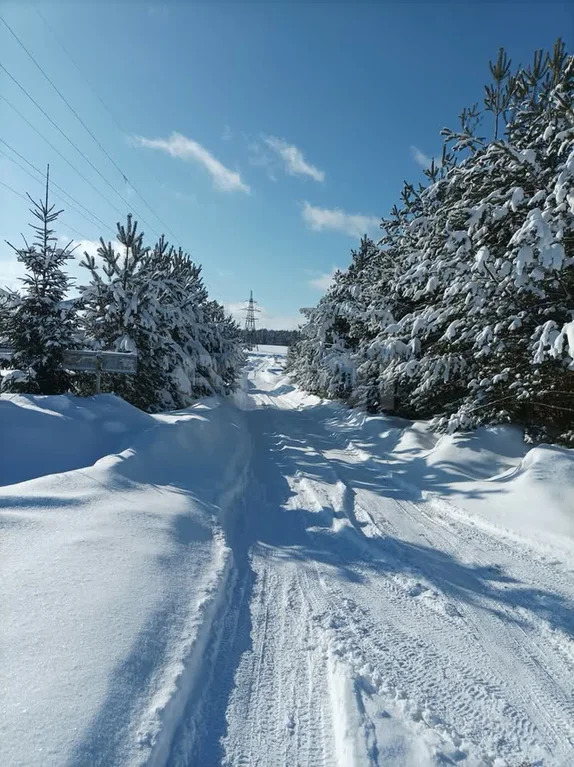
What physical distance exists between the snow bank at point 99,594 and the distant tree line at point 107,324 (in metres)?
4.08

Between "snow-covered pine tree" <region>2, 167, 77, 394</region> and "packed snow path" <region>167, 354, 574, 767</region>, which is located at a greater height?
"snow-covered pine tree" <region>2, 167, 77, 394</region>

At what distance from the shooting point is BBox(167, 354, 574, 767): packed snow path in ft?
6.92

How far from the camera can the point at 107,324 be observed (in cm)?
1208

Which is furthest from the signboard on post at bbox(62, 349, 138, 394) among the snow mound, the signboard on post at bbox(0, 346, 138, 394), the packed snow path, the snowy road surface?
the packed snow path

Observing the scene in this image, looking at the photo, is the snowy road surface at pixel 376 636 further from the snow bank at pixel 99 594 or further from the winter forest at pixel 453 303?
the winter forest at pixel 453 303

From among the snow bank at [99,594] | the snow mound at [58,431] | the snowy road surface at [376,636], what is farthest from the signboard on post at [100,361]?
the snowy road surface at [376,636]

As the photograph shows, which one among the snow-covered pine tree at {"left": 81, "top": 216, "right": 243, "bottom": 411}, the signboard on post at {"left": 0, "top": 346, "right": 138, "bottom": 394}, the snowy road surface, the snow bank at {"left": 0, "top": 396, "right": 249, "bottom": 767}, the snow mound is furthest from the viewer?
the snow-covered pine tree at {"left": 81, "top": 216, "right": 243, "bottom": 411}

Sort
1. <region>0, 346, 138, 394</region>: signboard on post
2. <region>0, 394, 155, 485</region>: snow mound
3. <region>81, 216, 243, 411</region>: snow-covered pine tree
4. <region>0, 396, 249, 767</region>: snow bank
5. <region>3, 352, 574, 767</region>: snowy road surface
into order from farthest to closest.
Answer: <region>81, 216, 243, 411</region>: snow-covered pine tree, <region>0, 346, 138, 394</region>: signboard on post, <region>0, 394, 155, 485</region>: snow mound, <region>3, 352, 574, 767</region>: snowy road surface, <region>0, 396, 249, 767</region>: snow bank

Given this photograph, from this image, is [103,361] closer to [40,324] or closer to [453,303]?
[40,324]

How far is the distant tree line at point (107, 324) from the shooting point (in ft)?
32.0

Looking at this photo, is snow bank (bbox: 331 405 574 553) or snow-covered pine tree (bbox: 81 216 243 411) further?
snow-covered pine tree (bbox: 81 216 243 411)

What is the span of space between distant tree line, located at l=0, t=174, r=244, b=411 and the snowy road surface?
6.10 metres

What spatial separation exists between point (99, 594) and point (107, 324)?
10645 mm

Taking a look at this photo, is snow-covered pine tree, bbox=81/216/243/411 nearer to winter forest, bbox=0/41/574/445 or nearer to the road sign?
winter forest, bbox=0/41/574/445
